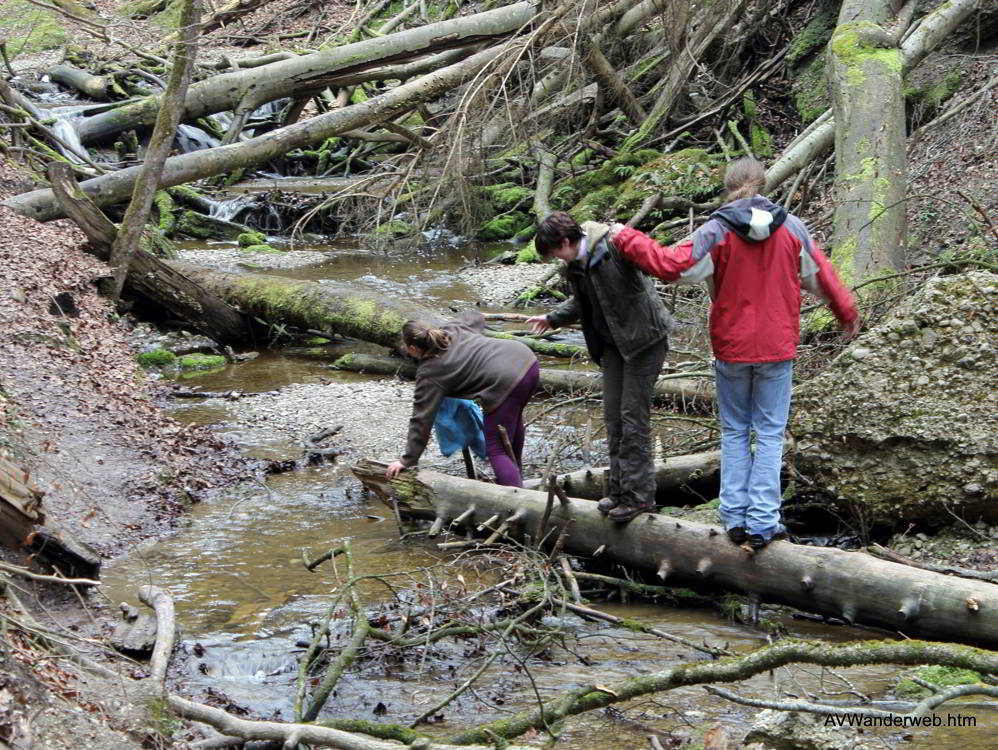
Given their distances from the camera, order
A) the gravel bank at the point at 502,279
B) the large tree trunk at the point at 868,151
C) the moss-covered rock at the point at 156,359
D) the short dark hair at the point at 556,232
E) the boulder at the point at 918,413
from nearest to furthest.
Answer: the short dark hair at the point at 556,232 → the boulder at the point at 918,413 → the large tree trunk at the point at 868,151 → the moss-covered rock at the point at 156,359 → the gravel bank at the point at 502,279

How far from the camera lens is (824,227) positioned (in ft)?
33.4

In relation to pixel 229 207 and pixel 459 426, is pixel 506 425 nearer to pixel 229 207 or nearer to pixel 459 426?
pixel 459 426

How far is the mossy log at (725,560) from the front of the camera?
464cm

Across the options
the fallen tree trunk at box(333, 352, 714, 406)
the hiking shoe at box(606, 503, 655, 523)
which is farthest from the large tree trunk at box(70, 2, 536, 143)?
the hiking shoe at box(606, 503, 655, 523)

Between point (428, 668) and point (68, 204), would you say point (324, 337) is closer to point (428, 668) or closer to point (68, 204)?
point (68, 204)

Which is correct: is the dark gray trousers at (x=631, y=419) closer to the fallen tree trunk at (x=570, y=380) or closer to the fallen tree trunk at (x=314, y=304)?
the fallen tree trunk at (x=570, y=380)

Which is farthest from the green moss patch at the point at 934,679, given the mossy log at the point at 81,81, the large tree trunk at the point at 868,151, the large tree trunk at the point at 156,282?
the mossy log at the point at 81,81

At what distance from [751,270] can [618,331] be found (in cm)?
78

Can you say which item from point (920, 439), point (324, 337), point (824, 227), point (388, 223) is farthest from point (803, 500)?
point (388, 223)

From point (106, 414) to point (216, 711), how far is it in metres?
4.33

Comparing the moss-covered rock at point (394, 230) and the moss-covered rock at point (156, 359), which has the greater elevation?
the moss-covered rock at point (394, 230)

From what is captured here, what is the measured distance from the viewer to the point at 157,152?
1058 cm

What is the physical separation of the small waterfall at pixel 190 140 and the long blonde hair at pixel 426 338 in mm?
13840

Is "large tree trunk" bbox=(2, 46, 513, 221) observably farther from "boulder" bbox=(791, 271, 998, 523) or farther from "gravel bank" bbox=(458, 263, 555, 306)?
"boulder" bbox=(791, 271, 998, 523)
